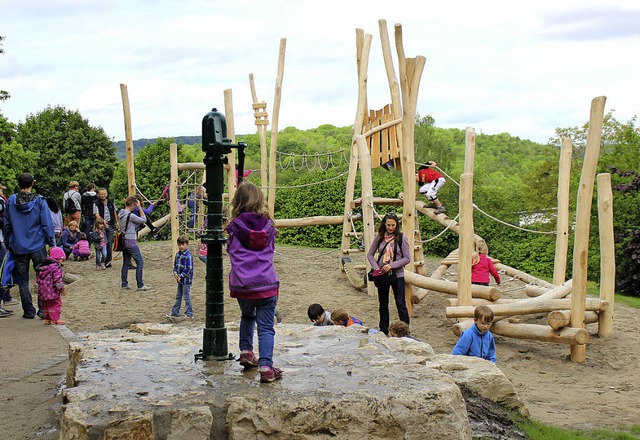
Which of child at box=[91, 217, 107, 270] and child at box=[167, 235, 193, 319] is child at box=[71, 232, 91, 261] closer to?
child at box=[91, 217, 107, 270]

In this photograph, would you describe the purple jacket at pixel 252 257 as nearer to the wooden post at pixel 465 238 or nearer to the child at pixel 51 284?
the child at pixel 51 284

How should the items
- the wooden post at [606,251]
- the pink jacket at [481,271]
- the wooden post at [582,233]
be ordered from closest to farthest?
the wooden post at [582,233]
the wooden post at [606,251]
the pink jacket at [481,271]

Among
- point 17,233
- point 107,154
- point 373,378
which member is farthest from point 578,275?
point 107,154

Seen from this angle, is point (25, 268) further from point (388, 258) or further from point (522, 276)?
point (522, 276)

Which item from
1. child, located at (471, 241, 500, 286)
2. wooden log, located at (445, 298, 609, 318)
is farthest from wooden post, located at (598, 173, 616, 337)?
child, located at (471, 241, 500, 286)

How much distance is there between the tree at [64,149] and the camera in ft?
82.2

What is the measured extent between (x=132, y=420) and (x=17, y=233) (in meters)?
6.05

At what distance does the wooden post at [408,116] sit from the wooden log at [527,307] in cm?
171

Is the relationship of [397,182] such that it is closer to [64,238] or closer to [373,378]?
[64,238]

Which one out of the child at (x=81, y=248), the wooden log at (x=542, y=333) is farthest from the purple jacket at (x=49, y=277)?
the wooden log at (x=542, y=333)

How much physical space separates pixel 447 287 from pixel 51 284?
5.44m

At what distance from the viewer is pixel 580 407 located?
8.21 m

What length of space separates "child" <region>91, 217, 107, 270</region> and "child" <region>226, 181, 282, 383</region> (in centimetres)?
991

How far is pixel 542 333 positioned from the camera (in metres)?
10.5
